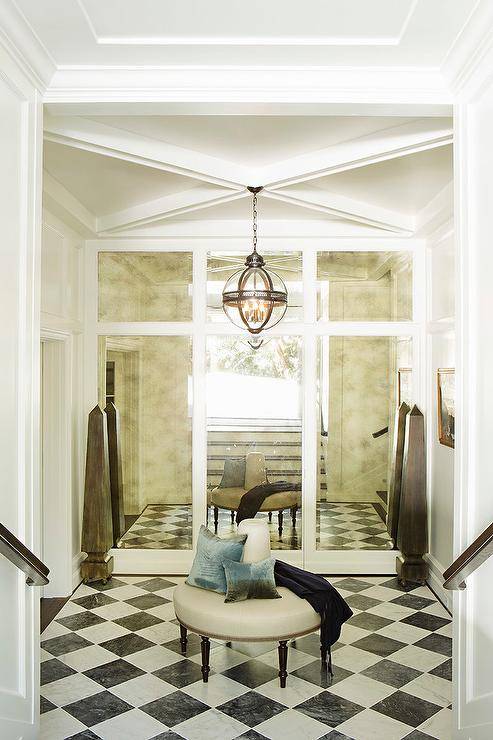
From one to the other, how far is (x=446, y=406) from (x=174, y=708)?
285cm

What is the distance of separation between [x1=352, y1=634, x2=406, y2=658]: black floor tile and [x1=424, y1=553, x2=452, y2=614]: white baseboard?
0.74 metres

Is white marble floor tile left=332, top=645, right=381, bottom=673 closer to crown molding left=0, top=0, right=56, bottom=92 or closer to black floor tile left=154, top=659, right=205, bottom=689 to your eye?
black floor tile left=154, top=659, right=205, bottom=689

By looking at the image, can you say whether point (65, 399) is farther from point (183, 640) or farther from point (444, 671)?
point (444, 671)

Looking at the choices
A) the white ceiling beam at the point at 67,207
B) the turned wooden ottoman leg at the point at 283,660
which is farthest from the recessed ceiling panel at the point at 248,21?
the turned wooden ottoman leg at the point at 283,660

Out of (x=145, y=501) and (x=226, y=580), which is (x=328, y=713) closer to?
(x=226, y=580)

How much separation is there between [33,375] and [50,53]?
1.31 meters

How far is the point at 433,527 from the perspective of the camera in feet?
18.2

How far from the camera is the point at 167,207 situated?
4934 mm

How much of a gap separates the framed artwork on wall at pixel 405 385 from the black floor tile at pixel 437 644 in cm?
200

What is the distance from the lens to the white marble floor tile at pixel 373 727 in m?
3.22

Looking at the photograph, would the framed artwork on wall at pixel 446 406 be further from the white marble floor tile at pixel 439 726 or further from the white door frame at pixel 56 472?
the white door frame at pixel 56 472

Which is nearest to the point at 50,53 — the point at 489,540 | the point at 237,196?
the point at 237,196

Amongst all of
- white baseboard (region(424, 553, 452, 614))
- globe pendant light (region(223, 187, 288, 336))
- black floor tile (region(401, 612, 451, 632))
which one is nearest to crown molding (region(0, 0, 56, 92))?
globe pendant light (region(223, 187, 288, 336))

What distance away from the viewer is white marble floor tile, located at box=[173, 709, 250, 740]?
323 centimetres
